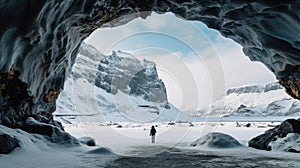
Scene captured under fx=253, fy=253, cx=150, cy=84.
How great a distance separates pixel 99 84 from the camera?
5285 inches

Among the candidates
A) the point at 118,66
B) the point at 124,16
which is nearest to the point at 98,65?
the point at 118,66

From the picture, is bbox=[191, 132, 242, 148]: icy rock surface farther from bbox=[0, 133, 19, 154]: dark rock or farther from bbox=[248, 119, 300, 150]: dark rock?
bbox=[0, 133, 19, 154]: dark rock

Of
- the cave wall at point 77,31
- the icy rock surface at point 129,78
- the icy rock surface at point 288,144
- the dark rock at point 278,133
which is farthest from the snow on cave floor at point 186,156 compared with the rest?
the icy rock surface at point 129,78

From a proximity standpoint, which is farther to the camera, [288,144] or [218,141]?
[218,141]

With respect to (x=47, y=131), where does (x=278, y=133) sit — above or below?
above

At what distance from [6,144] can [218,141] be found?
881 cm

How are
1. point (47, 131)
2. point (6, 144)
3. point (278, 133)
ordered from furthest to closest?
point (278, 133) → point (47, 131) → point (6, 144)

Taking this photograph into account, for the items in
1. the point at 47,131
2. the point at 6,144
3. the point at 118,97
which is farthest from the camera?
the point at 118,97

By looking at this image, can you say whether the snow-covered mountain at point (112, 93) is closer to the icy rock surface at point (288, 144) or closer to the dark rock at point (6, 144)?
the icy rock surface at point (288, 144)

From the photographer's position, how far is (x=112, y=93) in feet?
438

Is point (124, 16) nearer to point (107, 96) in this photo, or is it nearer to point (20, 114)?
point (20, 114)

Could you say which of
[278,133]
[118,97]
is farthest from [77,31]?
[118,97]

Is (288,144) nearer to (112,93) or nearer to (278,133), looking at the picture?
(278,133)

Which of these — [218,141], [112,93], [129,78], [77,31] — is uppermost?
[129,78]
